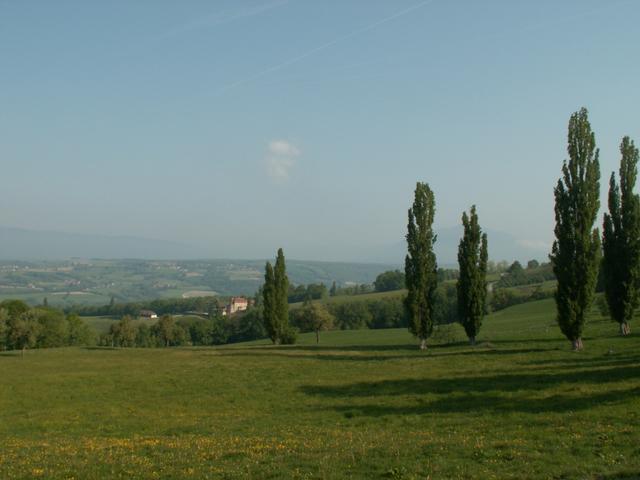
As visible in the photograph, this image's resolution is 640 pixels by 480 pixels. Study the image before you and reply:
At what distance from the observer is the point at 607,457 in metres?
13.2

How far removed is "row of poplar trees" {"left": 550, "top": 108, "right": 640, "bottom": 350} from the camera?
40594mm

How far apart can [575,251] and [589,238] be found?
141cm

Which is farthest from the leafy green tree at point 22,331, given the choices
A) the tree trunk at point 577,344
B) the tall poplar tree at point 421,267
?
the tree trunk at point 577,344

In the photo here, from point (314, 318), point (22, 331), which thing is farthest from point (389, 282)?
point (22, 331)

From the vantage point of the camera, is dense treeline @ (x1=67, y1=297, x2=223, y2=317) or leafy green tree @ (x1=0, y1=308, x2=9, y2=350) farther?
dense treeline @ (x1=67, y1=297, x2=223, y2=317)

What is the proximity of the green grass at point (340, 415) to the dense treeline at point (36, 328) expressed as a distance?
23850 millimetres

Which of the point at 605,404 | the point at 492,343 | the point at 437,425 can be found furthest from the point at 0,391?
the point at 492,343

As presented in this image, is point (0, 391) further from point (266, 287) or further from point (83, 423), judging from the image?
point (266, 287)

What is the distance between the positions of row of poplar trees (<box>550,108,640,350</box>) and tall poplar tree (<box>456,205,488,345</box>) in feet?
27.9

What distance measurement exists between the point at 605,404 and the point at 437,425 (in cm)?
682

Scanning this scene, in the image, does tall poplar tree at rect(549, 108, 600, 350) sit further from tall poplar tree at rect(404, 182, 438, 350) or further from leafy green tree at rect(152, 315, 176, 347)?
leafy green tree at rect(152, 315, 176, 347)

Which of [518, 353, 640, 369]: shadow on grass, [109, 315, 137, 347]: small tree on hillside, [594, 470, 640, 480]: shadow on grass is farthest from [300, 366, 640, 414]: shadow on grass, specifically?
[109, 315, 137, 347]: small tree on hillside

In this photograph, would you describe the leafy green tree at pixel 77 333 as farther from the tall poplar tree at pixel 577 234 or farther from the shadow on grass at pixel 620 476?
the shadow on grass at pixel 620 476

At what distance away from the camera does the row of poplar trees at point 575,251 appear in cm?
4088
